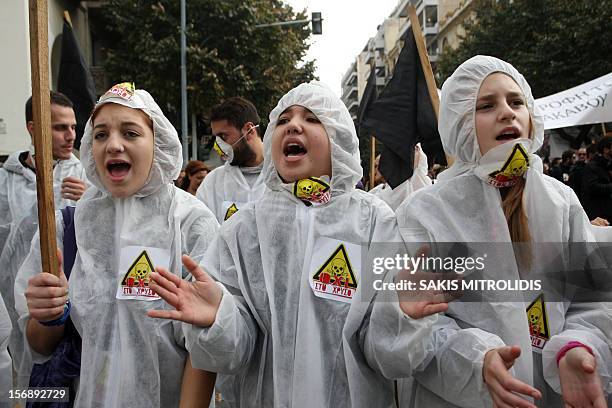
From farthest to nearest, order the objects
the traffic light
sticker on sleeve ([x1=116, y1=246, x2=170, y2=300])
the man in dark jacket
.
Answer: the traffic light → the man in dark jacket → sticker on sleeve ([x1=116, y1=246, x2=170, y2=300])

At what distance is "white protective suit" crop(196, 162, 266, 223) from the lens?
4996mm

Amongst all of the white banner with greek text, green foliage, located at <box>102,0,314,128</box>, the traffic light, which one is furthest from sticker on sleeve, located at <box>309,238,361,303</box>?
the traffic light

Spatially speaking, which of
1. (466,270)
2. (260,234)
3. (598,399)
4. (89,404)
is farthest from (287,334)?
(598,399)

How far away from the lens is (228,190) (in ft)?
16.8

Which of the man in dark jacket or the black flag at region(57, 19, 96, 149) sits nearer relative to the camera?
the black flag at region(57, 19, 96, 149)

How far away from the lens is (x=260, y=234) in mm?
2346

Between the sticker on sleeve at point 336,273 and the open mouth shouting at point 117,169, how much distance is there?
96 cm

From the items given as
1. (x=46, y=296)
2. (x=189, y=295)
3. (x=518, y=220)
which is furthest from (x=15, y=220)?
(x=518, y=220)

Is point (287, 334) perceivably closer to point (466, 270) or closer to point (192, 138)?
point (466, 270)

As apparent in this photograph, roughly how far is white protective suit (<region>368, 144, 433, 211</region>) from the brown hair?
98.4 inches

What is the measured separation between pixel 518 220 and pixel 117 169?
169 centimetres

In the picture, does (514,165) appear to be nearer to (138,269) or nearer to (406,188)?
(138,269)

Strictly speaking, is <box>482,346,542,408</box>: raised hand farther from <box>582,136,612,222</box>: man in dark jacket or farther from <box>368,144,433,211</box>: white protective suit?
<box>582,136,612,222</box>: man in dark jacket

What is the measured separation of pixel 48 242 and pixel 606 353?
2.00 metres
